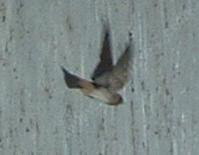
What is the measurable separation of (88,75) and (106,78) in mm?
132

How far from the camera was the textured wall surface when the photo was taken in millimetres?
2744

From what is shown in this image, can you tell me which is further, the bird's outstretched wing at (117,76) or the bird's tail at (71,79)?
the bird's tail at (71,79)

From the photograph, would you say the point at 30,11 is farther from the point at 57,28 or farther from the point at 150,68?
the point at 150,68

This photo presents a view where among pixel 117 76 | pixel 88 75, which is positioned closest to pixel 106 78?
pixel 117 76

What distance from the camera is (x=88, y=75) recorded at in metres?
2.77

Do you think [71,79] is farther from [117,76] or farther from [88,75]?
[117,76]

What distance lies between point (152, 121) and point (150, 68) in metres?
0.14

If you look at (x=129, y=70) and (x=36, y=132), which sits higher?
(x=129, y=70)

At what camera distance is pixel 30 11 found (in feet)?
9.23

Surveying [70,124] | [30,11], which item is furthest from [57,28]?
[70,124]

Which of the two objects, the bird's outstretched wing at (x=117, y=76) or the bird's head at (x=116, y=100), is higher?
the bird's outstretched wing at (x=117, y=76)

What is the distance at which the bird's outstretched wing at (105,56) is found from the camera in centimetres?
270

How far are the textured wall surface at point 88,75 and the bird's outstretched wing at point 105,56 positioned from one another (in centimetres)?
2

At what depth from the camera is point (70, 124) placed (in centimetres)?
281
